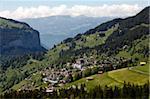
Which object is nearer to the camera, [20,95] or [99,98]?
[99,98]

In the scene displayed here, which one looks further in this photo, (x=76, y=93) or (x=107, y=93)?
(x=76, y=93)

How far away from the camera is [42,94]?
199625 millimetres

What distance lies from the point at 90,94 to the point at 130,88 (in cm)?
1722

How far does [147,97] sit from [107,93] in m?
18.9

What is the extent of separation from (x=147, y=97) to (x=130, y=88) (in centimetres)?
1731

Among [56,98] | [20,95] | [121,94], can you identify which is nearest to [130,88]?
[121,94]

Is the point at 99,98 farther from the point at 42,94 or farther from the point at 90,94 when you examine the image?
the point at 42,94

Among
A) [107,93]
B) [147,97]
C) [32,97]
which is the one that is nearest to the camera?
[147,97]

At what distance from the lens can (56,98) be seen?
186 m

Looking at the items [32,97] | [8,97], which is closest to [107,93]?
[32,97]

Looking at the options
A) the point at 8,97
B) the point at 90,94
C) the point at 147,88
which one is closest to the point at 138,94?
the point at 147,88

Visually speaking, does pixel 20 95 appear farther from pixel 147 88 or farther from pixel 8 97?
pixel 147 88

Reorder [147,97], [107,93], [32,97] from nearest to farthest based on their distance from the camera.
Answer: [147,97] < [107,93] < [32,97]

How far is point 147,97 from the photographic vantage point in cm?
16512
